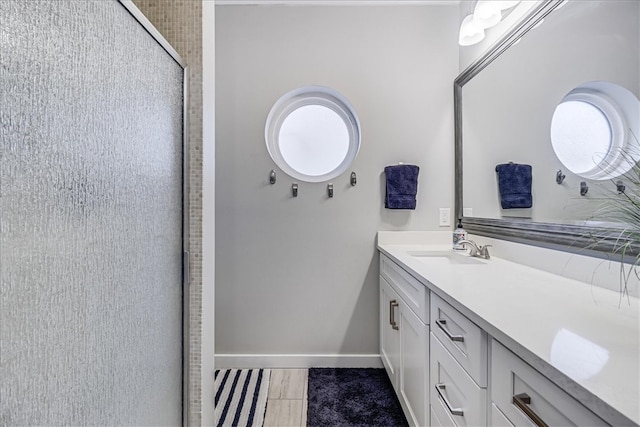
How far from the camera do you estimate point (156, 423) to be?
3.13ft

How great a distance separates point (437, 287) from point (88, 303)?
0.98 metres

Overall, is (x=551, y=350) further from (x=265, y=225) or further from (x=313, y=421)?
(x=265, y=225)

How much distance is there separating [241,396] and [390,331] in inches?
36.7

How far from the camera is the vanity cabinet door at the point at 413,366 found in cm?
126

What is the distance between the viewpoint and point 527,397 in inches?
26.2

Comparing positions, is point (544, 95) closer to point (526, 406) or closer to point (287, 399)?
point (526, 406)

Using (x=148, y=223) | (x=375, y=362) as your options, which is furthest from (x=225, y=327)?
(x=148, y=223)

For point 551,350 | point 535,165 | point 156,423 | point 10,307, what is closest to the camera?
point 10,307

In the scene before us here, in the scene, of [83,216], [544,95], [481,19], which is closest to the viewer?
[83,216]

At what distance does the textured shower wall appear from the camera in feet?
3.71

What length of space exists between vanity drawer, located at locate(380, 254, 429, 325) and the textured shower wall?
85 cm

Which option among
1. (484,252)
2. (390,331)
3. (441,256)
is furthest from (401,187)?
(390,331)

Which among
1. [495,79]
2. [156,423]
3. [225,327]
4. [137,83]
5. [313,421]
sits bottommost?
[313,421]

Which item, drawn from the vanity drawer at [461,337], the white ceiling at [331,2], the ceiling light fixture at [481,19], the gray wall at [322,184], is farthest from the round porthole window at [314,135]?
the vanity drawer at [461,337]
